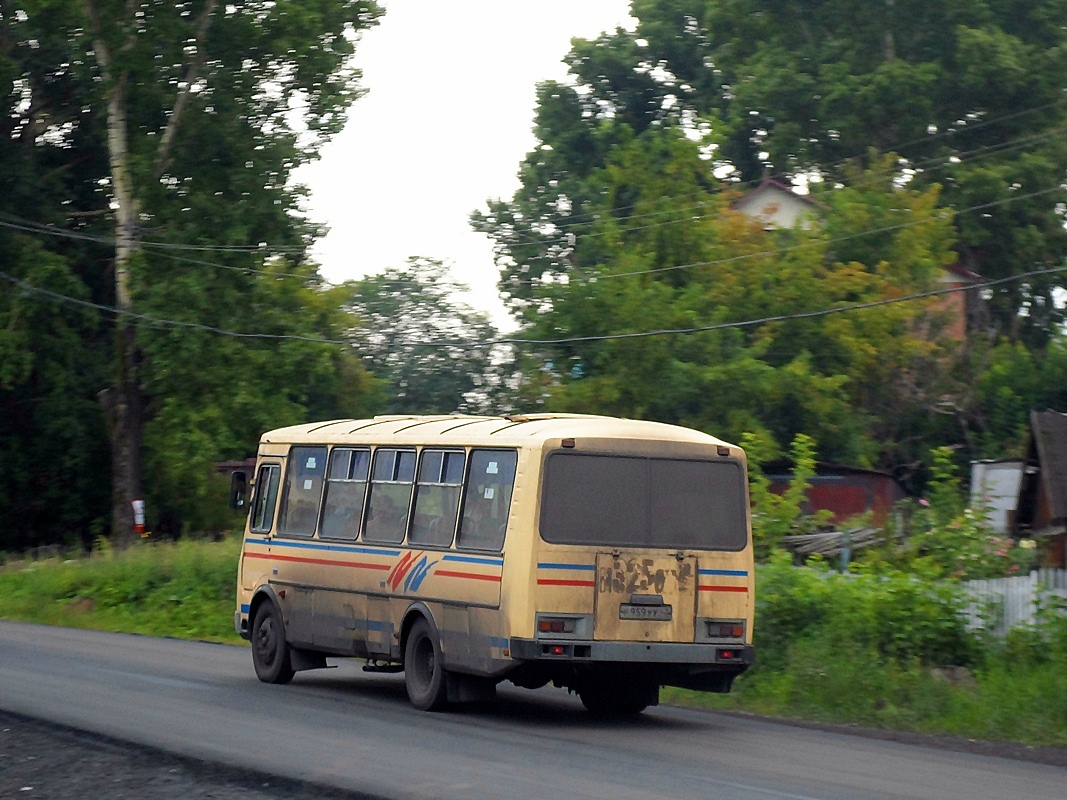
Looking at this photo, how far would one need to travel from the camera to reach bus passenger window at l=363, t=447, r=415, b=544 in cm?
1664

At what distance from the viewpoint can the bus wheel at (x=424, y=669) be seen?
1552 centimetres

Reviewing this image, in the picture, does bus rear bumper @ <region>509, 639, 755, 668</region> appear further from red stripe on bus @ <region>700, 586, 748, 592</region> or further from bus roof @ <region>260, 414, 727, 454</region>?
bus roof @ <region>260, 414, 727, 454</region>

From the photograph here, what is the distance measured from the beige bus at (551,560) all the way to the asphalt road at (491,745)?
1.71ft

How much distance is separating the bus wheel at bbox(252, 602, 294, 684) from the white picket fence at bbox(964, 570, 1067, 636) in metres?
7.46

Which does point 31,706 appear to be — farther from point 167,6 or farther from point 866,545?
point 167,6

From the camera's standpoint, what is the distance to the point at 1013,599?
59.9ft

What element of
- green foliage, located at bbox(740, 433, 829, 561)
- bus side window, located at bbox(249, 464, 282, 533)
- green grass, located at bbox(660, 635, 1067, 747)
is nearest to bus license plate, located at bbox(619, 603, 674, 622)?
green grass, located at bbox(660, 635, 1067, 747)

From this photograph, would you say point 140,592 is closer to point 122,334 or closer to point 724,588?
point 122,334

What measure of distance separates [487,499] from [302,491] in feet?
13.0

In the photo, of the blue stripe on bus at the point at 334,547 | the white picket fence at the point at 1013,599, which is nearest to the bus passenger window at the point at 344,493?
the blue stripe on bus at the point at 334,547

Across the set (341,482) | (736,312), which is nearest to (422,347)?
(736,312)

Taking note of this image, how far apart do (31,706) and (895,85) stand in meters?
51.7

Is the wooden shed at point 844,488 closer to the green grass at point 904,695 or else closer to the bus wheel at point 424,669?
the green grass at point 904,695

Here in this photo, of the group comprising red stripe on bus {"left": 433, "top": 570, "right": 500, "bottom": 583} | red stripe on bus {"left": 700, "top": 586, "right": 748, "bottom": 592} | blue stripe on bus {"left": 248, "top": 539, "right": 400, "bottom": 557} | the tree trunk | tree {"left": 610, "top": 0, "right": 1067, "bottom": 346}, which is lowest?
red stripe on bus {"left": 700, "top": 586, "right": 748, "bottom": 592}
